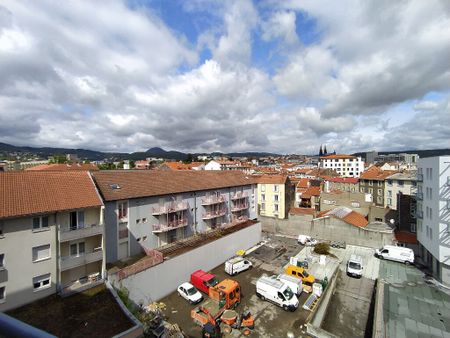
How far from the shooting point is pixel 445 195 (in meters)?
25.1

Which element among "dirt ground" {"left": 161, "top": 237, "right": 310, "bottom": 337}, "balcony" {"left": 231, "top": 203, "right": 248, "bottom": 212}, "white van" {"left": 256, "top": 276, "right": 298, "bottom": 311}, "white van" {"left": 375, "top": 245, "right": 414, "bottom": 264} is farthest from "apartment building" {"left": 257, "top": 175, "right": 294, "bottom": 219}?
"white van" {"left": 256, "top": 276, "right": 298, "bottom": 311}

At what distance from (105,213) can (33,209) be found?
640 cm

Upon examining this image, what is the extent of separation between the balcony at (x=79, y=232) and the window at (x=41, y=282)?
2803 millimetres

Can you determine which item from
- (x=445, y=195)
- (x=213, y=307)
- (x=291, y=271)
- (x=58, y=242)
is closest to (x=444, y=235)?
(x=445, y=195)

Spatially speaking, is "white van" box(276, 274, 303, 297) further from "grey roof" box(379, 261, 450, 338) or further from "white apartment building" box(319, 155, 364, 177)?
"white apartment building" box(319, 155, 364, 177)

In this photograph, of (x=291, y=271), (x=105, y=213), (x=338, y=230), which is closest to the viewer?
(x=105, y=213)

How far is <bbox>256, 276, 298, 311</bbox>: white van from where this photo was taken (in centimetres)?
2250

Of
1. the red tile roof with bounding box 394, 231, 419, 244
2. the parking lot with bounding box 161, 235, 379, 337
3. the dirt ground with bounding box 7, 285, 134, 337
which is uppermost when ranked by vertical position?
the red tile roof with bounding box 394, 231, 419, 244

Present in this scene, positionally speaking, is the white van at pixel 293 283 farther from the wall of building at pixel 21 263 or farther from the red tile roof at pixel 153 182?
the wall of building at pixel 21 263

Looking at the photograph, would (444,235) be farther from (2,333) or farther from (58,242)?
(58,242)

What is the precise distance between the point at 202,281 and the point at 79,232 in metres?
12.6

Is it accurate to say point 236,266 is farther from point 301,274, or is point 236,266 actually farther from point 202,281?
point 301,274

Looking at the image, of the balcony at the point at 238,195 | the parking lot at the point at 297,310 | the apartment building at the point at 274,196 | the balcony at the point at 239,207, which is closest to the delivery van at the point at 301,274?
the parking lot at the point at 297,310

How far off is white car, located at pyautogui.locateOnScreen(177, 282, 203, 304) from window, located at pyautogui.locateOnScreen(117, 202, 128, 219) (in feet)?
30.4
